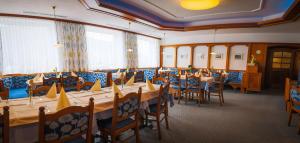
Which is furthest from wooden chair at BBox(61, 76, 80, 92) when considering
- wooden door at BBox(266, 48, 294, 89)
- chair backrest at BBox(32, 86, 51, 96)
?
wooden door at BBox(266, 48, 294, 89)

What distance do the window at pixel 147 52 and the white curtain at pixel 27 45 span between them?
14.1ft

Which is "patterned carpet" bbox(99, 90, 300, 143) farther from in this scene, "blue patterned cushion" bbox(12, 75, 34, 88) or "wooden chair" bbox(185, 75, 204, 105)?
"blue patterned cushion" bbox(12, 75, 34, 88)

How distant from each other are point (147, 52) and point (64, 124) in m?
7.92

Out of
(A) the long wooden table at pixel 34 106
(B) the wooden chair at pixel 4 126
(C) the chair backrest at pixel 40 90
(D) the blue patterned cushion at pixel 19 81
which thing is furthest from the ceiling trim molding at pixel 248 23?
(B) the wooden chair at pixel 4 126

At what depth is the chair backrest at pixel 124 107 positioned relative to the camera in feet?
6.02

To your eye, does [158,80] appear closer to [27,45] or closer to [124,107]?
[124,107]

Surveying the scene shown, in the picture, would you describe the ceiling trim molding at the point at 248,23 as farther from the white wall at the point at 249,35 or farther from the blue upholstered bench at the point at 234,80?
the blue upholstered bench at the point at 234,80

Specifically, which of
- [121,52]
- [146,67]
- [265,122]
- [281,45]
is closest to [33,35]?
[121,52]

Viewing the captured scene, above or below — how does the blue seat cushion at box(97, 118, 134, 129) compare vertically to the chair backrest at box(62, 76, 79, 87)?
below

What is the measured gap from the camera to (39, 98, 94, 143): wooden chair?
4.22 feet

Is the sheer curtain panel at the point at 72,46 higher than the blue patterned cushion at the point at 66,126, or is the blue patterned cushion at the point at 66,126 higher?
the sheer curtain panel at the point at 72,46

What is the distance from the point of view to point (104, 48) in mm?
6824

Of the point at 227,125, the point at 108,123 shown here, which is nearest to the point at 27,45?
the point at 108,123

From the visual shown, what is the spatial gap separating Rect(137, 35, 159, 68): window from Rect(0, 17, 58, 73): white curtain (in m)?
4.30
